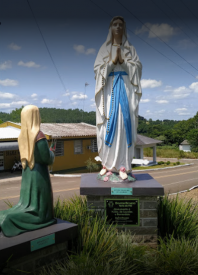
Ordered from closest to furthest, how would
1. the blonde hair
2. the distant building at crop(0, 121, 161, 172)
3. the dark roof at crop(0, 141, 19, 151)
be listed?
1. the blonde hair
2. the dark roof at crop(0, 141, 19, 151)
3. the distant building at crop(0, 121, 161, 172)

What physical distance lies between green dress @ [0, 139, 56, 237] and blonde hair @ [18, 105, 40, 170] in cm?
8

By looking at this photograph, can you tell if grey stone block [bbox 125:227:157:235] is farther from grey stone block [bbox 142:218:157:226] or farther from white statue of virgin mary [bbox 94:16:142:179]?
white statue of virgin mary [bbox 94:16:142:179]

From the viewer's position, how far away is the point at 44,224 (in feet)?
12.9

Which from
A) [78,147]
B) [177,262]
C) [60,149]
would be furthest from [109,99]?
[78,147]

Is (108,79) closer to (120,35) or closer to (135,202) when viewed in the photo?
(120,35)

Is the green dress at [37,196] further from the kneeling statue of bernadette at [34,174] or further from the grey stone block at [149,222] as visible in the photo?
the grey stone block at [149,222]

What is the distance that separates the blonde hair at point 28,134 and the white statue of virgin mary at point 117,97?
2.14m

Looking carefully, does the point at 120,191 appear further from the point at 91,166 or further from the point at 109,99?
the point at 91,166

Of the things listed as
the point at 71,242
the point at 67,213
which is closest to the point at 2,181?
the point at 67,213

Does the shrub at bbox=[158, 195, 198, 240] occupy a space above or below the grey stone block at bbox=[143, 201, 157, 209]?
below

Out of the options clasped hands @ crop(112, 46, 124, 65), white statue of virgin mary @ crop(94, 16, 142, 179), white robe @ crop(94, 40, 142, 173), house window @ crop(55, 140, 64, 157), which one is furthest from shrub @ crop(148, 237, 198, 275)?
house window @ crop(55, 140, 64, 157)

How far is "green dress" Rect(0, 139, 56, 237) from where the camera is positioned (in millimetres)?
3807

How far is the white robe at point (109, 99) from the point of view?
5.75m

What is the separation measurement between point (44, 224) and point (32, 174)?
768 mm
